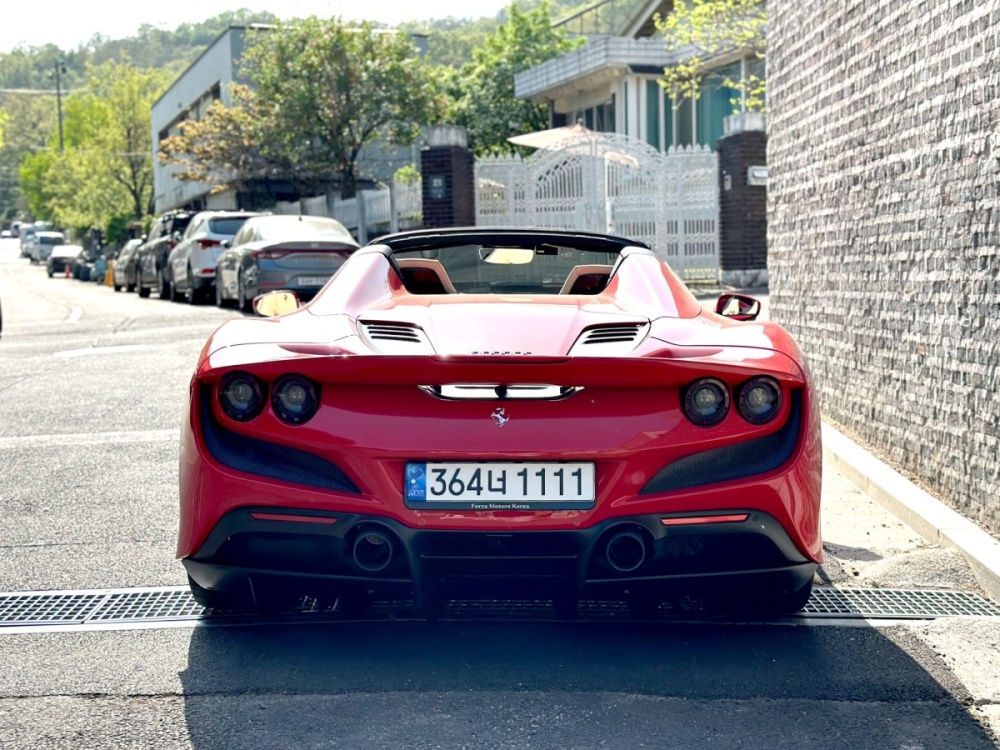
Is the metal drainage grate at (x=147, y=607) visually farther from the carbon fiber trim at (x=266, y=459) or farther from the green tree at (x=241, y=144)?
the green tree at (x=241, y=144)

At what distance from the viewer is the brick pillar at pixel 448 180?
2503cm

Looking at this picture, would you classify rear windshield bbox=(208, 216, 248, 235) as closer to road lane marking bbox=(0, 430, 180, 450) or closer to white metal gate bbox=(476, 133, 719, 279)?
white metal gate bbox=(476, 133, 719, 279)

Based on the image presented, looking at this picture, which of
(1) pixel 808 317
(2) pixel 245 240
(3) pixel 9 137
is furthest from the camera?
(3) pixel 9 137

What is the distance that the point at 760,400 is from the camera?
4000 millimetres

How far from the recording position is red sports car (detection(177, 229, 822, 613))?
3838 mm

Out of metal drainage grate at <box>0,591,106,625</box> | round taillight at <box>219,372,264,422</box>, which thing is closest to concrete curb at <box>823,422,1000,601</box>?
round taillight at <box>219,372,264,422</box>

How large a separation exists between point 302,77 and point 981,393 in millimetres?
33646

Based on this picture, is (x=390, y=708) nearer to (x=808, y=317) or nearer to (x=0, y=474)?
(x=0, y=474)

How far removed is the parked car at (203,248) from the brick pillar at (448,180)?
321cm

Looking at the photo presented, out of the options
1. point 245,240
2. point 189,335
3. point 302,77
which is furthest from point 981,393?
point 302,77

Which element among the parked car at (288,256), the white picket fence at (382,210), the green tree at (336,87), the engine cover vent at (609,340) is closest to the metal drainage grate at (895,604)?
the engine cover vent at (609,340)

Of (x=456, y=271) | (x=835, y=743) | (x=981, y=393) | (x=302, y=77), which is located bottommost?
(x=835, y=743)

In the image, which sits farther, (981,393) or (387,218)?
(387,218)

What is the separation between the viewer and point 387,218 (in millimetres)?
30172
